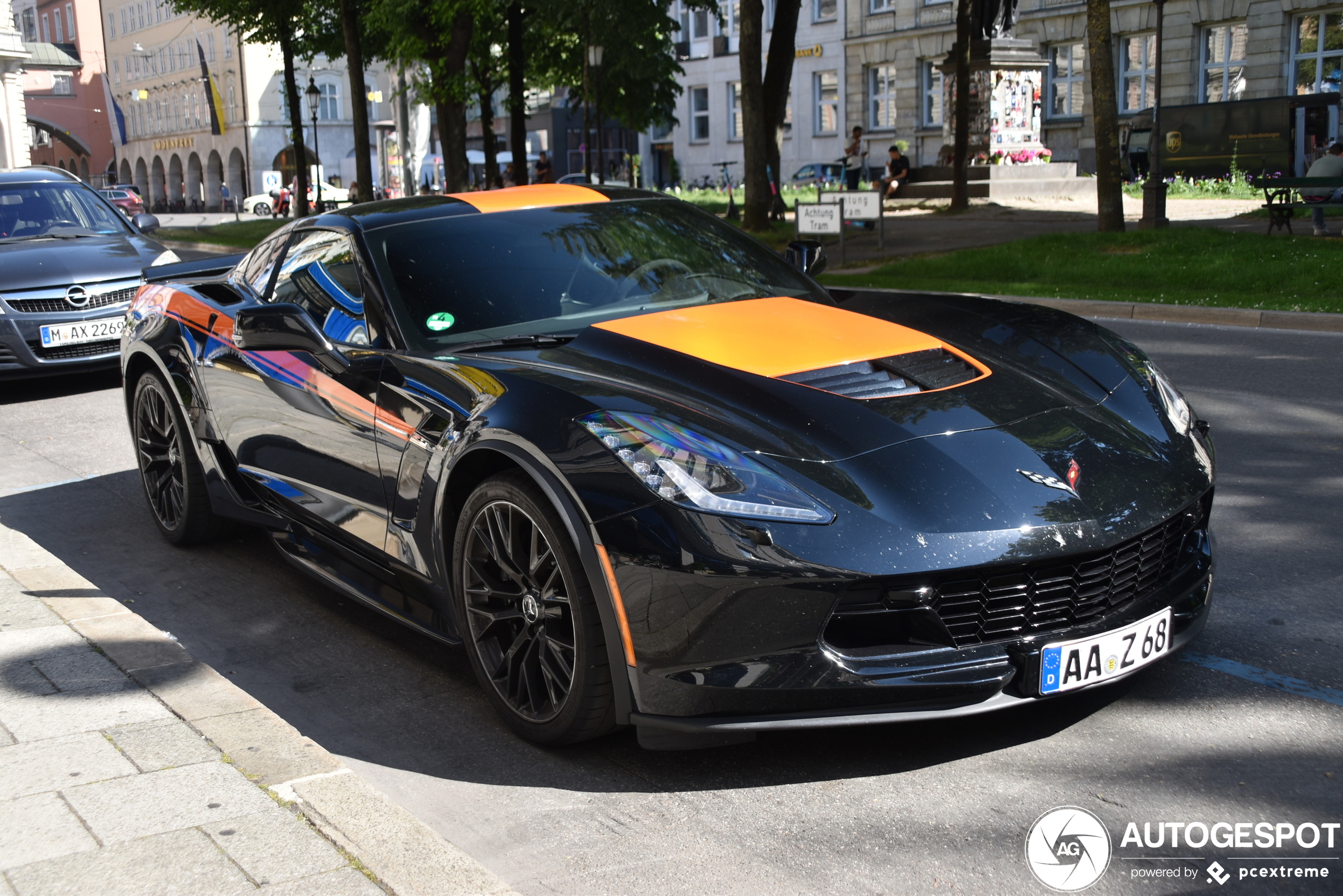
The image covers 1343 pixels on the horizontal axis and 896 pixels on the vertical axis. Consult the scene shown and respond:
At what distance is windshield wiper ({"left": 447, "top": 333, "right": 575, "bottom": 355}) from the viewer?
3.88 metres

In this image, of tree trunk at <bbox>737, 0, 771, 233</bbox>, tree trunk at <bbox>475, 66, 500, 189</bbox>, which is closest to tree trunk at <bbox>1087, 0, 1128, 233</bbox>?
tree trunk at <bbox>737, 0, 771, 233</bbox>

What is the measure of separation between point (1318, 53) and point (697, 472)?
1521 inches

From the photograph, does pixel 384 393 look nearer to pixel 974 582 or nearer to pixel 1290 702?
pixel 974 582

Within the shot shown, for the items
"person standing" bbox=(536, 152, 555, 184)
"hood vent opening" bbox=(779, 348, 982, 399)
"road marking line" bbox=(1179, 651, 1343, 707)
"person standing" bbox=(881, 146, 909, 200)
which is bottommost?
"road marking line" bbox=(1179, 651, 1343, 707)

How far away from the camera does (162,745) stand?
3316 millimetres

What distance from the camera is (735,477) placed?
9.96ft

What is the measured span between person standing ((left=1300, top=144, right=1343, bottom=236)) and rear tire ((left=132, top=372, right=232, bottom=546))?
14.8 m

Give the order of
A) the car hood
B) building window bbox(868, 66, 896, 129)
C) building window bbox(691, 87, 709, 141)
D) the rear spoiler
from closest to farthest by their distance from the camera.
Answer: the rear spoiler < the car hood < building window bbox(868, 66, 896, 129) < building window bbox(691, 87, 709, 141)

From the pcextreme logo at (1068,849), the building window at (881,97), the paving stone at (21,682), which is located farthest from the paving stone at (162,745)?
the building window at (881,97)

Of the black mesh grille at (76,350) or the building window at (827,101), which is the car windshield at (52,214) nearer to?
the black mesh grille at (76,350)

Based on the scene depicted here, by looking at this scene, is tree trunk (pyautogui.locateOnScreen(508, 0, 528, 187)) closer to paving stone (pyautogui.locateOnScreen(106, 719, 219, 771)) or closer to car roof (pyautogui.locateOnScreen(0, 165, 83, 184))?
car roof (pyautogui.locateOnScreen(0, 165, 83, 184))

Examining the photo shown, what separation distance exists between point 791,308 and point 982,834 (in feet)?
6.49

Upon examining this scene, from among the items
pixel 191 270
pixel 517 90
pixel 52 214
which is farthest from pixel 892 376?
pixel 517 90

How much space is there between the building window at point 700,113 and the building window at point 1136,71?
2302 centimetres
